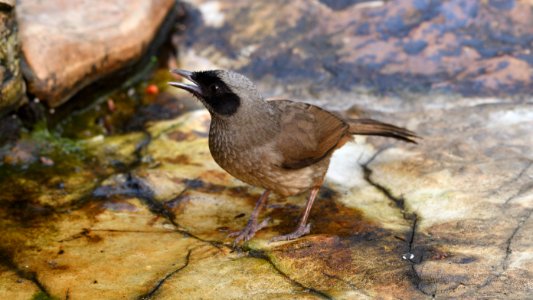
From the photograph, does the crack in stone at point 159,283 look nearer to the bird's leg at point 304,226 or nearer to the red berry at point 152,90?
the bird's leg at point 304,226

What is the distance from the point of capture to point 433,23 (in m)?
7.11

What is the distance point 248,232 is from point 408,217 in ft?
3.40

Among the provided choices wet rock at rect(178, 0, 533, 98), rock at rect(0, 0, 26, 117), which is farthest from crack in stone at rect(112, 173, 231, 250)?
wet rock at rect(178, 0, 533, 98)

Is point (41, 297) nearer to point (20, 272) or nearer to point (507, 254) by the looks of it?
point (20, 272)

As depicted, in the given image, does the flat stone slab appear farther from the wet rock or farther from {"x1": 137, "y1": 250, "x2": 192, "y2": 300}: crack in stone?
the wet rock

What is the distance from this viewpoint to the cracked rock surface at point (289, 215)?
12.7 feet

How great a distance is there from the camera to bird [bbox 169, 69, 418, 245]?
4.58 m

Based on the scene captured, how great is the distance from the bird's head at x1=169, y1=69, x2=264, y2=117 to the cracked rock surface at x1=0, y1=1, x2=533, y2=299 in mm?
804

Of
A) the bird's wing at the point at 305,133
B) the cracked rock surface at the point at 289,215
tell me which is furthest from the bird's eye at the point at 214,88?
the cracked rock surface at the point at 289,215

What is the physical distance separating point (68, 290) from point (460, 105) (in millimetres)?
3784

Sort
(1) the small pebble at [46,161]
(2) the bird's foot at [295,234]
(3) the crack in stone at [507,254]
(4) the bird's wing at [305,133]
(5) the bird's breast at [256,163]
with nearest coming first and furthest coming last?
(3) the crack in stone at [507,254] → (2) the bird's foot at [295,234] → (5) the bird's breast at [256,163] → (4) the bird's wing at [305,133] → (1) the small pebble at [46,161]

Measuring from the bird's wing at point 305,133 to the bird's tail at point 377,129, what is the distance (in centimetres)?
13

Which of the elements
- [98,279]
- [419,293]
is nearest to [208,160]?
[98,279]

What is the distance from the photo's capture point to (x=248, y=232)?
14.9ft
